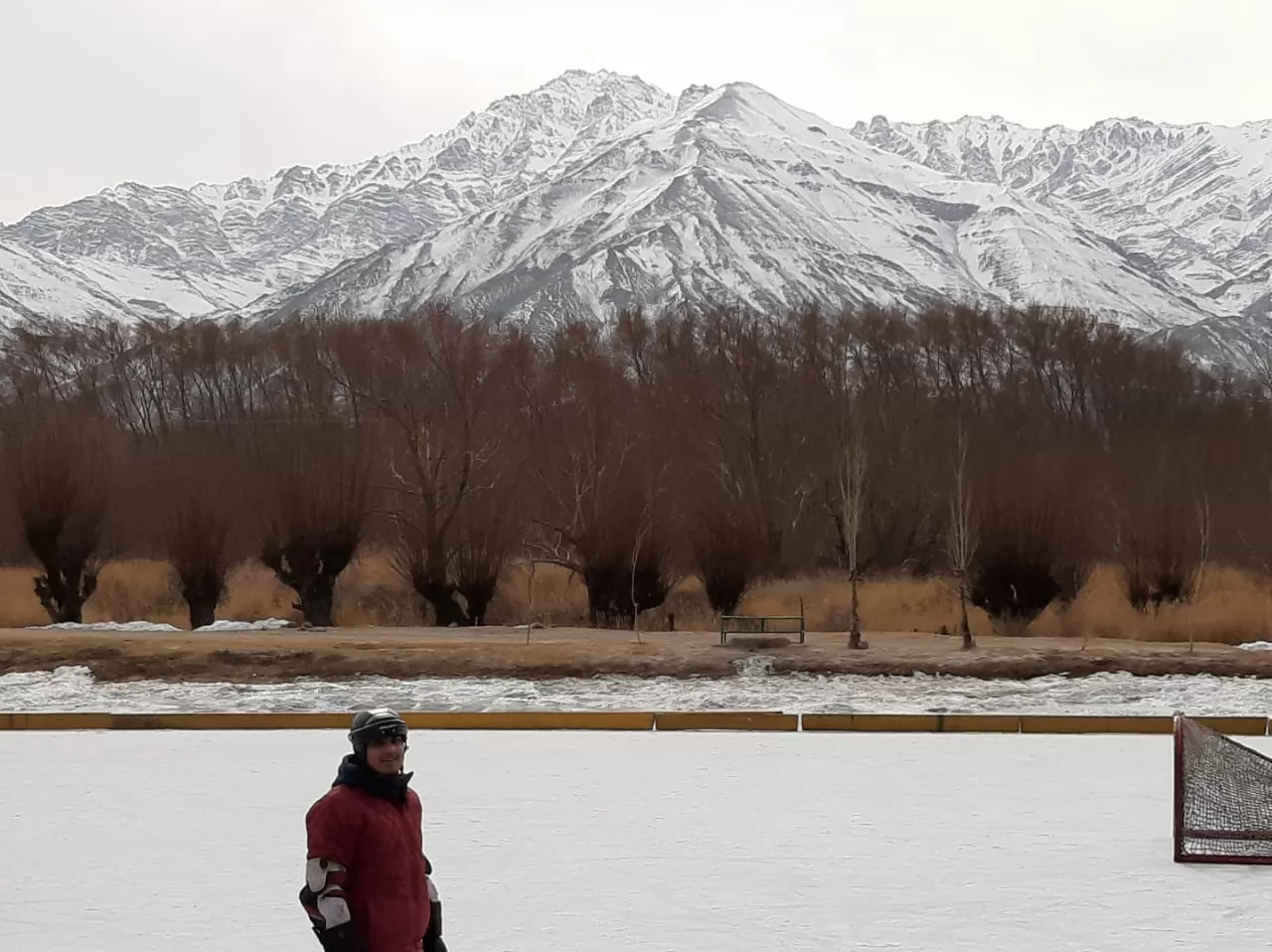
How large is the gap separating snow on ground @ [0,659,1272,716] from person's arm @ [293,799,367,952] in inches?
551

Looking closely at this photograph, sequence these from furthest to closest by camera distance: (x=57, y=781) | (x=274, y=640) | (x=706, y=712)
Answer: (x=274, y=640), (x=706, y=712), (x=57, y=781)

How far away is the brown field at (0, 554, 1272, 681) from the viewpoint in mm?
21641

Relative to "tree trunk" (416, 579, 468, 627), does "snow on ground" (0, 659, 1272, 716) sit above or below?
below

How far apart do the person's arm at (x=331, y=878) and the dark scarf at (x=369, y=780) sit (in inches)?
4.1

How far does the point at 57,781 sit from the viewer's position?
12719 mm

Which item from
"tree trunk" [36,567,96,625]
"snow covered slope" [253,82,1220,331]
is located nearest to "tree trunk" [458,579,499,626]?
"tree trunk" [36,567,96,625]

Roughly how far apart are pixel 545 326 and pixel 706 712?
122 meters

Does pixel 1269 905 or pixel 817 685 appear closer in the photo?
pixel 1269 905

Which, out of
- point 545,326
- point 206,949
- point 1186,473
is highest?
point 545,326

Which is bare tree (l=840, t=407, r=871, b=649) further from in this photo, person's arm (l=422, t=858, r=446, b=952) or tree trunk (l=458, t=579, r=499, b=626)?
person's arm (l=422, t=858, r=446, b=952)

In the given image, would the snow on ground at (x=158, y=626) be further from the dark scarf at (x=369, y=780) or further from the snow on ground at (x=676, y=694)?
the dark scarf at (x=369, y=780)

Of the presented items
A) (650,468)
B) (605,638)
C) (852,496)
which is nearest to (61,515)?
(605,638)

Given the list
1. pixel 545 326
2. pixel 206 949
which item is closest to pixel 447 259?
pixel 545 326

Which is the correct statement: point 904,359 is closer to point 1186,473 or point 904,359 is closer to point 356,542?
point 1186,473
